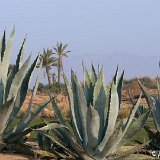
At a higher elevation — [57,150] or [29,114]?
[29,114]

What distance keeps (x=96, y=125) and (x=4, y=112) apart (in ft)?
4.05

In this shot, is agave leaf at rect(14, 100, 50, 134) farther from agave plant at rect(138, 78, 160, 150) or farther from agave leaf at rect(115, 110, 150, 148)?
agave plant at rect(138, 78, 160, 150)

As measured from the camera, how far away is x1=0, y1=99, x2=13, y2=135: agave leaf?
5529 mm

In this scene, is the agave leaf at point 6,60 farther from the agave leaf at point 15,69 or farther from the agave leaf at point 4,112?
the agave leaf at point 4,112

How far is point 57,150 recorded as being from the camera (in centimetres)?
589

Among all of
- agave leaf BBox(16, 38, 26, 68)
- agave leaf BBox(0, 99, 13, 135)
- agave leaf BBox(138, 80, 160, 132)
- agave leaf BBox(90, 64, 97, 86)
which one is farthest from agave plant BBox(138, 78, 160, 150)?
agave leaf BBox(0, 99, 13, 135)

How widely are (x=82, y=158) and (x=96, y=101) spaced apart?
0.71 m

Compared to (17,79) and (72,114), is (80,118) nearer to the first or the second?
(72,114)

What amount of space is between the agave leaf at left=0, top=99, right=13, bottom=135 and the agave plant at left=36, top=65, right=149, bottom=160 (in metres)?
0.54

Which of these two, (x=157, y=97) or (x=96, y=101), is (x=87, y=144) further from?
(x=157, y=97)

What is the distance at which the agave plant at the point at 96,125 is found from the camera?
5.27 meters

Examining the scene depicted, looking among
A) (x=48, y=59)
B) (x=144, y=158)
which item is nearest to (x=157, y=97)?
(x=144, y=158)

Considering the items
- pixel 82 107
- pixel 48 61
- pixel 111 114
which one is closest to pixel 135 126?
pixel 111 114

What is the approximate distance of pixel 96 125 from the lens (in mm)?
5266
